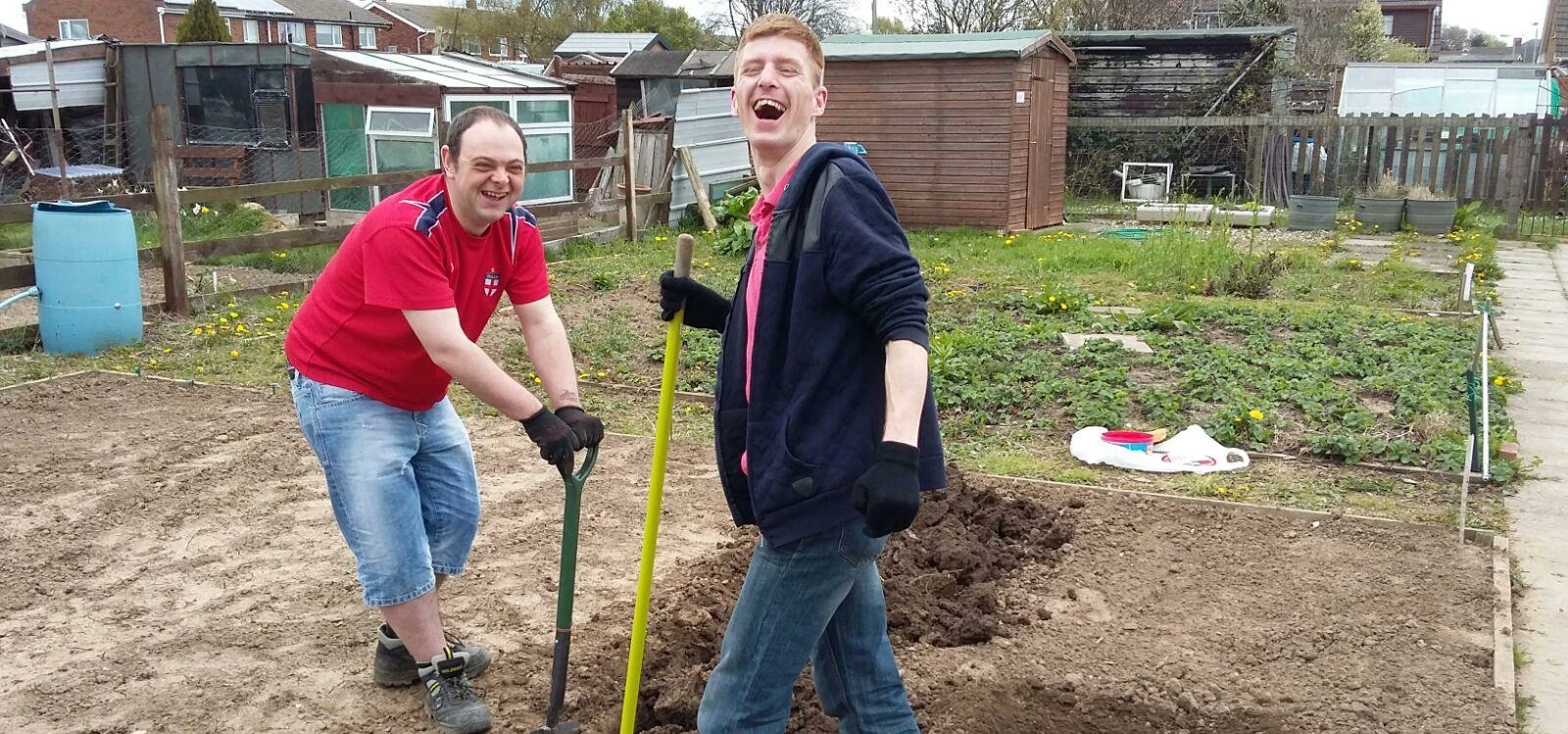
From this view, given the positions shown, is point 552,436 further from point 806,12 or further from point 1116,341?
point 806,12

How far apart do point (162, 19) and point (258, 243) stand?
45873 millimetres

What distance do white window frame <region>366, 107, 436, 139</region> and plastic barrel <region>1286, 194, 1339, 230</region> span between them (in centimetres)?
1179

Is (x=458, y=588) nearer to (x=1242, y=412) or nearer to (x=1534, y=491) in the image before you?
(x=1242, y=412)

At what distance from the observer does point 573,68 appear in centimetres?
2981

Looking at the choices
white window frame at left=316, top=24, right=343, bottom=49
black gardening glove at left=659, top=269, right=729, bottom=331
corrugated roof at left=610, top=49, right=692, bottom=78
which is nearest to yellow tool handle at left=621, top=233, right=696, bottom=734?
black gardening glove at left=659, top=269, right=729, bottom=331

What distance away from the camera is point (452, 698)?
3514mm

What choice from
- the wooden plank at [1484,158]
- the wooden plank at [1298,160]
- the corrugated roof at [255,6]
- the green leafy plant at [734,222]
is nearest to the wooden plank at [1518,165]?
the wooden plank at [1484,158]

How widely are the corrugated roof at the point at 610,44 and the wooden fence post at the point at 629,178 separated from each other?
972 inches

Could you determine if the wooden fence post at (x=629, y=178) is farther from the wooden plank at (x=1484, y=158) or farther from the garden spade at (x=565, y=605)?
the wooden plank at (x=1484, y=158)

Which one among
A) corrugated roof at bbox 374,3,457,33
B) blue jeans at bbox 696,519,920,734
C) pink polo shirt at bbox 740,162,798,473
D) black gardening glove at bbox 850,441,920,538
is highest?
corrugated roof at bbox 374,3,457,33

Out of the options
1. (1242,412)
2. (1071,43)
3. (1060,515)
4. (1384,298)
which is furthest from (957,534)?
(1071,43)

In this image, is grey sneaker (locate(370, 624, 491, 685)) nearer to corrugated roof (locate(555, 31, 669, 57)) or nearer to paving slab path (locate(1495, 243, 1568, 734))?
paving slab path (locate(1495, 243, 1568, 734))

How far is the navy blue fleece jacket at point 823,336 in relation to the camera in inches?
91.4

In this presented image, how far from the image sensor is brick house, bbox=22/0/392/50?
50906mm
